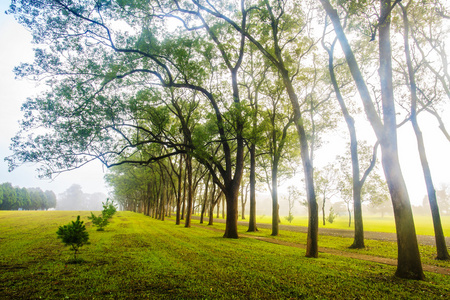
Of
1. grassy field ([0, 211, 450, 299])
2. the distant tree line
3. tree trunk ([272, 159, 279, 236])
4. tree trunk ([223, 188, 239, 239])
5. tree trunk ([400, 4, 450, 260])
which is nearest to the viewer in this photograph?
grassy field ([0, 211, 450, 299])

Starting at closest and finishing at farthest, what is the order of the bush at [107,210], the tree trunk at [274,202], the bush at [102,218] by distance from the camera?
the tree trunk at [274,202], the bush at [102,218], the bush at [107,210]

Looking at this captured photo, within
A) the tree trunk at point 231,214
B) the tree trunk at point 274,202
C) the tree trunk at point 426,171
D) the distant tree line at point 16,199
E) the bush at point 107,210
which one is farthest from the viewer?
the distant tree line at point 16,199

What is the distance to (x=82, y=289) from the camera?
5.01 meters

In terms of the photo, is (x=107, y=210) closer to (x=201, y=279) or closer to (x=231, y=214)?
(x=231, y=214)

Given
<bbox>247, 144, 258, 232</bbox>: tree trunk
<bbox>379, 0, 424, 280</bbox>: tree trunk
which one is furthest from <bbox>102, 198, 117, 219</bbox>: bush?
<bbox>379, 0, 424, 280</bbox>: tree trunk

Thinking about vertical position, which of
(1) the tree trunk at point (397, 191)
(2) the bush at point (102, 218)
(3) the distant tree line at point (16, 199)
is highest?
(1) the tree trunk at point (397, 191)

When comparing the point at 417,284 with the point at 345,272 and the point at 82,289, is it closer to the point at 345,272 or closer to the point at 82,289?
the point at 345,272

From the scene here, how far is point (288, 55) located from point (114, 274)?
611 inches

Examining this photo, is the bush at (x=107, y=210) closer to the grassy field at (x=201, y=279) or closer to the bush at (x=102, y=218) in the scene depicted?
the bush at (x=102, y=218)

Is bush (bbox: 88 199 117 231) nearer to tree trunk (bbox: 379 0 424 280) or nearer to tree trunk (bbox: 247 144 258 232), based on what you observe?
tree trunk (bbox: 247 144 258 232)

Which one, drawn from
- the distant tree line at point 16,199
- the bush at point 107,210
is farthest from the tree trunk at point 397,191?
the distant tree line at point 16,199

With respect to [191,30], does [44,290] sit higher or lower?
lower

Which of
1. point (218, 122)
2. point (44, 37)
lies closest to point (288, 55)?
point (218, 122)

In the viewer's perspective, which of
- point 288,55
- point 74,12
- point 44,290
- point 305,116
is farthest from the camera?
point 305,116
